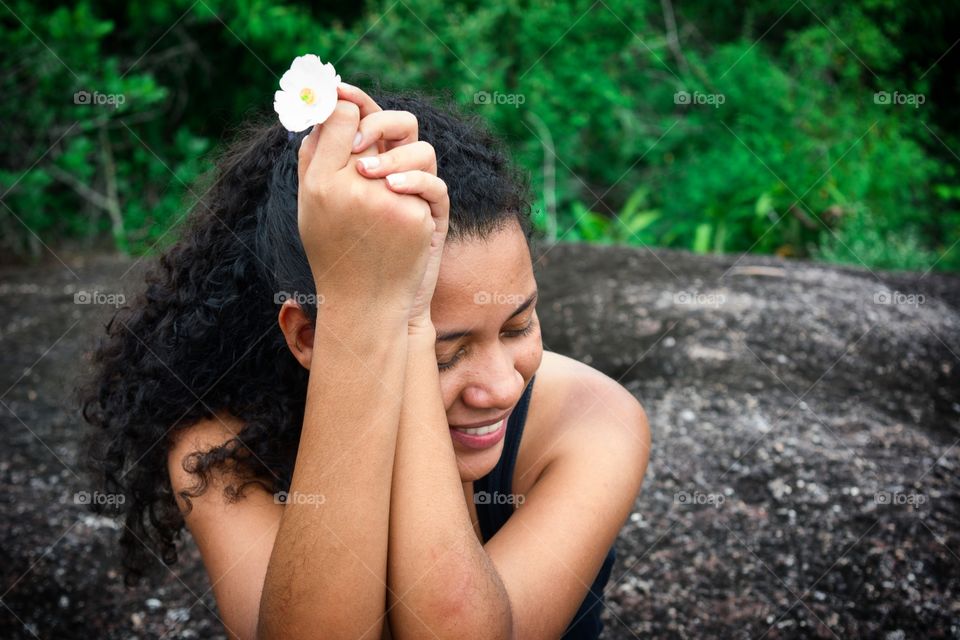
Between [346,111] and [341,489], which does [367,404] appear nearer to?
[341,489]

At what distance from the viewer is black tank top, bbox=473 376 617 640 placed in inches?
93.2

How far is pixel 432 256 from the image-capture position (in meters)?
1.70

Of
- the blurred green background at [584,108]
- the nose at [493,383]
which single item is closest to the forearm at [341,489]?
the nose at [493,383]

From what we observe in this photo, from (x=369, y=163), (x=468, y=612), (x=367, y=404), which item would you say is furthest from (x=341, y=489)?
(x=369, y=163)

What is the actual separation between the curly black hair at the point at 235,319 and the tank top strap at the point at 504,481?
0.51 meters

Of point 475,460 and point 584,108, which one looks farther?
point 584,108

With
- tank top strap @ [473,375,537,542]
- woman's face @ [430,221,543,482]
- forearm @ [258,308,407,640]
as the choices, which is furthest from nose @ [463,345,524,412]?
tank top strap @ [473,375,537,542]

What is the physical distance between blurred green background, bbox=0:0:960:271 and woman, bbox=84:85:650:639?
5.09 metres

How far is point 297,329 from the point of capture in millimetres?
1871

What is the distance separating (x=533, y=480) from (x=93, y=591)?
6.66 ft

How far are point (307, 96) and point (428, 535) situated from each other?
0.89m

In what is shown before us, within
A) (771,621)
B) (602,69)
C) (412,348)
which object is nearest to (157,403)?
(412,348)

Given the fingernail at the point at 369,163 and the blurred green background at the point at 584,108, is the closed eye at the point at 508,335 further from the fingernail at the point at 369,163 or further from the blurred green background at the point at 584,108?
the blurred green background at the point at 584,108

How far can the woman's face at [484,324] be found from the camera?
179 cm
